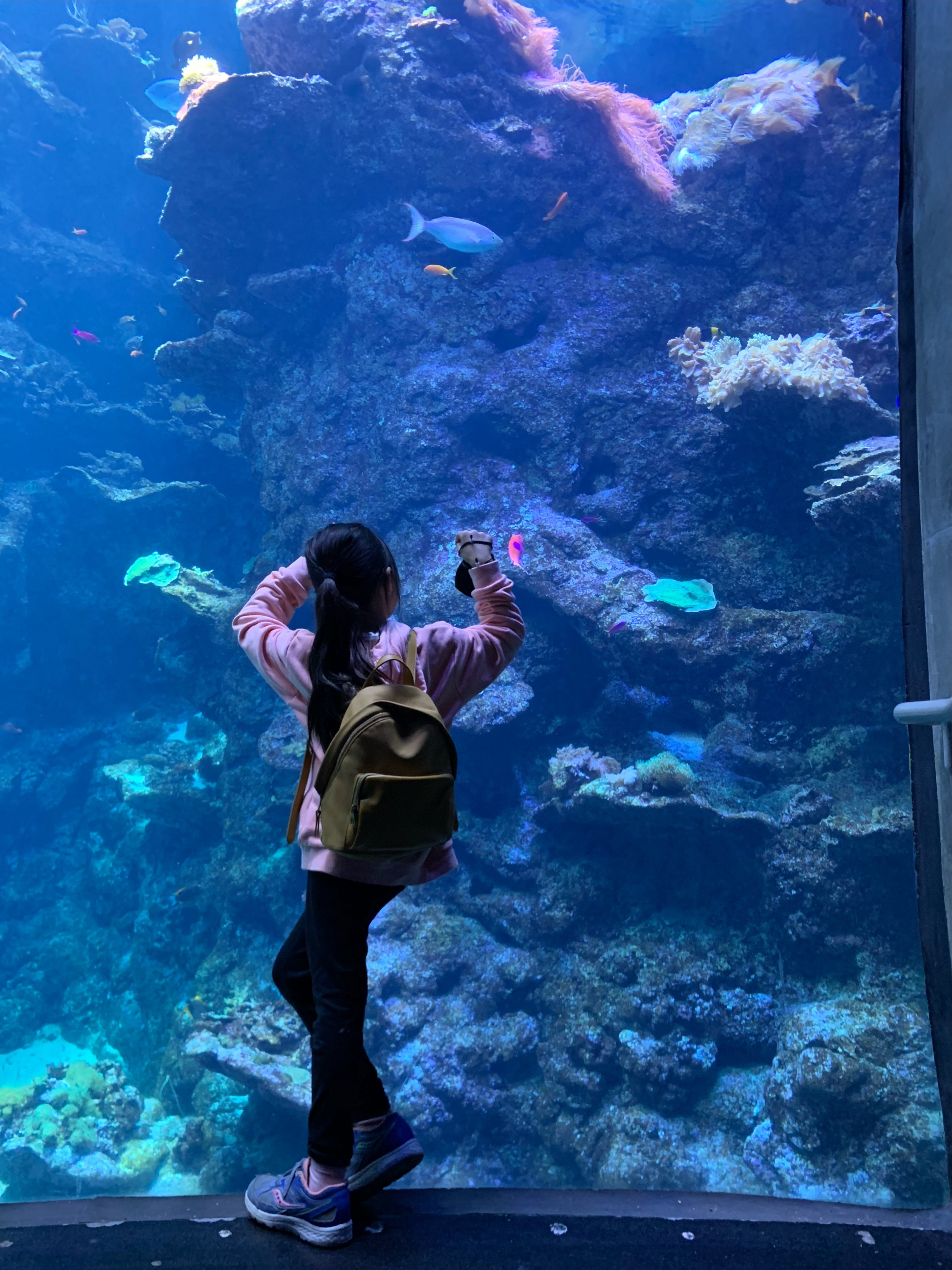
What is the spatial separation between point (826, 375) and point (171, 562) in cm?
1092

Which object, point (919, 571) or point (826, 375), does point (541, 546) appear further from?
point (919, 571)

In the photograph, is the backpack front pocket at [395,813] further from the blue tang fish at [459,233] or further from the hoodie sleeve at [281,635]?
the blue tang fish at [459,233]

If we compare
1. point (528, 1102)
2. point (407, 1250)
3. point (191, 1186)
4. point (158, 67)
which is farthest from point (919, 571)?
point (158, 67)

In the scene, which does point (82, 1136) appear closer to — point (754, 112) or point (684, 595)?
point (684, 595)

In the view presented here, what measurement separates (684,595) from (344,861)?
20.4 ft

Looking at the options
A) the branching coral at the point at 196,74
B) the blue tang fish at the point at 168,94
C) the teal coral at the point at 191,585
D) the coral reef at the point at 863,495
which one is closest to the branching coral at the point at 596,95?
the branching coral at the point at 196,74

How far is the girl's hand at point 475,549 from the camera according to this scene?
1.70 m

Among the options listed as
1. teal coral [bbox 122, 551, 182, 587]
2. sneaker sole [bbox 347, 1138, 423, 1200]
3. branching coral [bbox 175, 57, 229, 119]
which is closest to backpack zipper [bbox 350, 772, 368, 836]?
sneaker sole [bbox 347, 1138, 423, 1200]

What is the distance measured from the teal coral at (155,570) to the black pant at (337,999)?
11.4m

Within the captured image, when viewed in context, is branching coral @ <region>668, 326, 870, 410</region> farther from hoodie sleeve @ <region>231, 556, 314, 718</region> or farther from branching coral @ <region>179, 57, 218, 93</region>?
branching coral @ <region>179, 57, 218, 93</region>

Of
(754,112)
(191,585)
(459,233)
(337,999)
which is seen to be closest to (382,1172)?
(337,999)

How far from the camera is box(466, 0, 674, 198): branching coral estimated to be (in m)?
9.21

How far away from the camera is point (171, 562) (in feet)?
39.7

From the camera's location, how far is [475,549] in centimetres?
171
